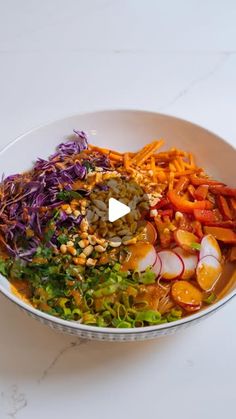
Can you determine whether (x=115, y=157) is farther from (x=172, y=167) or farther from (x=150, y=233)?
(x=150, y=233)

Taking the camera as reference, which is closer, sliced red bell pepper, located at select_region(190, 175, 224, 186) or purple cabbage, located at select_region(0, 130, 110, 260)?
purple cabbage, located at select_region(0, 130, 110, 260)

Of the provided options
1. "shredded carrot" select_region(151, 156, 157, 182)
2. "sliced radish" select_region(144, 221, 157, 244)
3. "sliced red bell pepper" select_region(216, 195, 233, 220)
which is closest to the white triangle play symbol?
"sliced radish" select_region(144, 221, 157, 244)

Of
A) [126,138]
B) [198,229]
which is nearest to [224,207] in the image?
[198,229]

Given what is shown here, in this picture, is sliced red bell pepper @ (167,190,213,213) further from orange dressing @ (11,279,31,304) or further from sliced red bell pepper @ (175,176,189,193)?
orange dressing @ (11,279,31,304)

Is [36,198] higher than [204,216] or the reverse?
higher

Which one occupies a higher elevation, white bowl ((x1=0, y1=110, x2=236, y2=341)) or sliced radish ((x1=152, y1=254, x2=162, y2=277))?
white bowl ((x1=0, y1=110, x2=236, y2=341))

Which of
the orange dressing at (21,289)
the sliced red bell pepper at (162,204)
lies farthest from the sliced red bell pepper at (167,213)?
the orange dressing at (21,289)

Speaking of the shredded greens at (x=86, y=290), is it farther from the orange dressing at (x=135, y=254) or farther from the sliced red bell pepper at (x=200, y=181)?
the sliced red bell pepper at (x=200, y=181)
